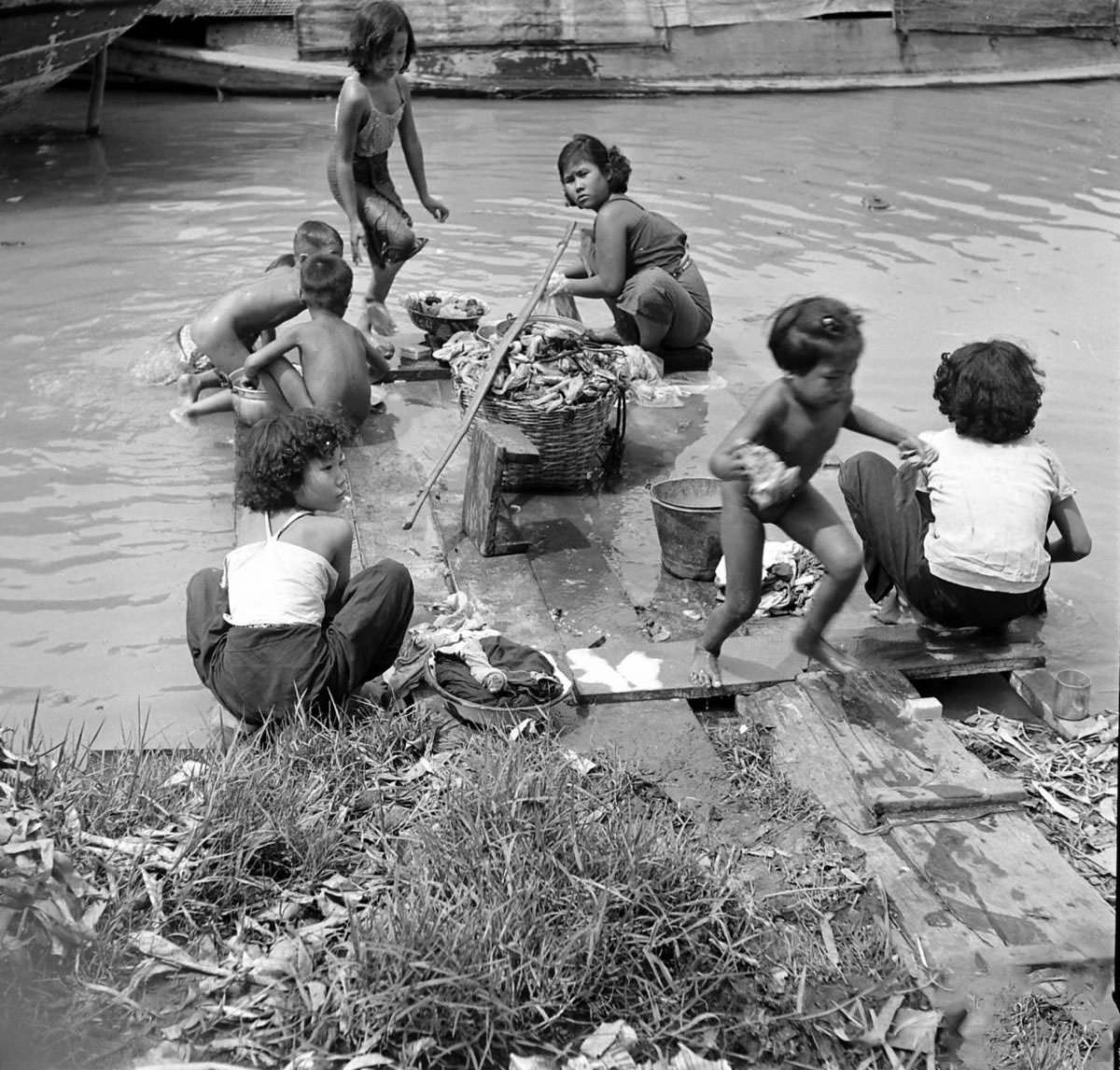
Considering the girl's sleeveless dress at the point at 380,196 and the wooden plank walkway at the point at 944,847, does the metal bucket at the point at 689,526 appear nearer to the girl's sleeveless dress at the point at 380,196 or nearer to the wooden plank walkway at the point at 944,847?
the wooden plank walkway at the point at 944,847

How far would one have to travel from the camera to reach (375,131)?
7.09 m

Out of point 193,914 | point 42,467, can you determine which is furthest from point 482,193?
point 193,914

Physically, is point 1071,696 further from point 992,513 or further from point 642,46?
point 642,46

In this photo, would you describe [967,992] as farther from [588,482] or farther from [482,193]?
[482,193]

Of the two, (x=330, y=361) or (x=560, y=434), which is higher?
(x=330, y=361)

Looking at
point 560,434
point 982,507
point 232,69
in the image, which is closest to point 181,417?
point 560,434

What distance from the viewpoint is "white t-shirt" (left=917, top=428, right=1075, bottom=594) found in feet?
14.1

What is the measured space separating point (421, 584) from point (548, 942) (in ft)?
7.40

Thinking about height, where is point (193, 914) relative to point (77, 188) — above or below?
below

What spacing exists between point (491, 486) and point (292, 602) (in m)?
1.28

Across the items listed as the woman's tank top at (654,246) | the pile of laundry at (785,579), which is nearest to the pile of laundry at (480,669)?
the pile of laundry at (785,579)

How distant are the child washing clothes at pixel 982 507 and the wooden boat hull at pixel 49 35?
890cm

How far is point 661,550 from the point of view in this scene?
17.1 feet

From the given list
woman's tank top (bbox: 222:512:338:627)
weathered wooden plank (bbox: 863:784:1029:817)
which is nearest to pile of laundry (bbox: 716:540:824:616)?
weathered wooden plank (bbox: 863:784:1029:817)
